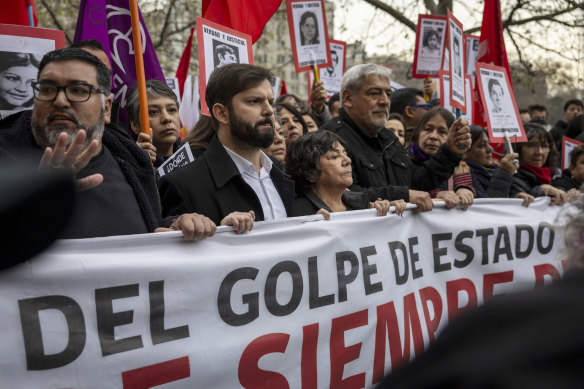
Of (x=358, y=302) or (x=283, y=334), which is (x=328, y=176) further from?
(x=283, y=334)

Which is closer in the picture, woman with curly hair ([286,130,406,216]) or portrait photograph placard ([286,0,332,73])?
woman with curly hair ([286,130,406,216])

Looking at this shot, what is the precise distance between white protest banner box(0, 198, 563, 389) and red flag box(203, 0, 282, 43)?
2051mm

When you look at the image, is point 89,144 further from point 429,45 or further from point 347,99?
point 429,45

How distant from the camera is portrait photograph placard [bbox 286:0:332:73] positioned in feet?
20.5

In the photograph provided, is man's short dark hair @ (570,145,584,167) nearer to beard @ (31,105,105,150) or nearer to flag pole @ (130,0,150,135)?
flag pole @ (130,0,150,135)

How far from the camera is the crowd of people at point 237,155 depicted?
2.75m

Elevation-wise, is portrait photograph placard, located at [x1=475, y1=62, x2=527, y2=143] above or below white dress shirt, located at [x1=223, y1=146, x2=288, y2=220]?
above

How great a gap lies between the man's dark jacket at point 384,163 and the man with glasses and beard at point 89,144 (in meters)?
1.72

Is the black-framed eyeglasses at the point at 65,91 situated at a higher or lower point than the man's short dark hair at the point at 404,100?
higher

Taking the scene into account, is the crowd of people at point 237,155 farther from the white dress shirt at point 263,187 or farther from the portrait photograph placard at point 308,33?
the portrait photograph placard at point 308,33

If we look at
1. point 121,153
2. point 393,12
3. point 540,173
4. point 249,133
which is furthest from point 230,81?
point 393,12

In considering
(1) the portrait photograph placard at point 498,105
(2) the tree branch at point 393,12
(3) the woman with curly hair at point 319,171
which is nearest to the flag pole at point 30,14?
(3) the woman with curly hair at point 319,171

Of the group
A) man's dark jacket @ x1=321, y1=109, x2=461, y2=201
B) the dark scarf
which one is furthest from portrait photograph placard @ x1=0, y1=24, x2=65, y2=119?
the dark scarf

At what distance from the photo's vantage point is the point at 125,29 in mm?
4391
